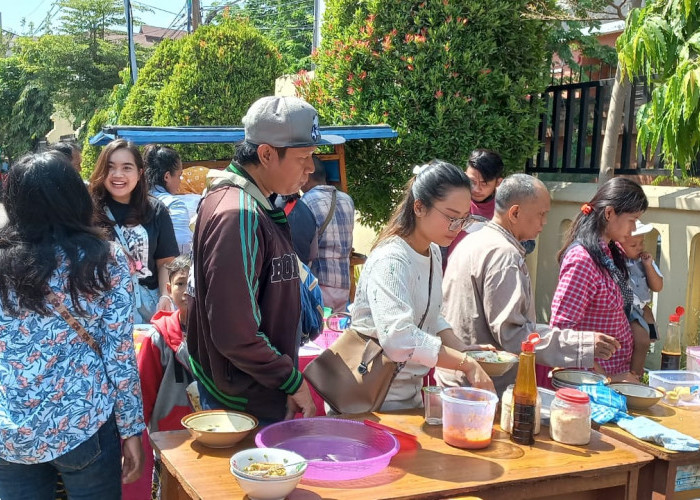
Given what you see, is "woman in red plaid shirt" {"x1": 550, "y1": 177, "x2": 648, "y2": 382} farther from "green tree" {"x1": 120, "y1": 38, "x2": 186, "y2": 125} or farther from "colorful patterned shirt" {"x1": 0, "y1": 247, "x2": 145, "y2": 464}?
"green tree" {"x1": 120, "y1": 38, "x2": 186, "y2": 125}

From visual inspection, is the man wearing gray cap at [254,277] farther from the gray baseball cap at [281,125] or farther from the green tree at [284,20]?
the green tree at [284,20]

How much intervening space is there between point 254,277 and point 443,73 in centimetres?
512

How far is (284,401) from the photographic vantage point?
105 inches

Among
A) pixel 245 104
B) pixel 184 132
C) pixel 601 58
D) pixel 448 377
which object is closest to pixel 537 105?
pixel 601 58

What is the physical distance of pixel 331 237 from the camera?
5.18 meters

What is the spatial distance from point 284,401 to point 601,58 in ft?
24.3

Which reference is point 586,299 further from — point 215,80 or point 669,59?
point 215,80

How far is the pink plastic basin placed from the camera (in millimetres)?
2467

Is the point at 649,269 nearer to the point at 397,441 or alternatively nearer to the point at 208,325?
the point at 397,441

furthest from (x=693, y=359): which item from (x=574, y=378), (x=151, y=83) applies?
(x=151, y=83)

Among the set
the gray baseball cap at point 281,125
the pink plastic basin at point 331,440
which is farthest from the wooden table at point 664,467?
the gray baseball cap at point 281,125

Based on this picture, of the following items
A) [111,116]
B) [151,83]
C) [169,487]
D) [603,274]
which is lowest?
[169,487]

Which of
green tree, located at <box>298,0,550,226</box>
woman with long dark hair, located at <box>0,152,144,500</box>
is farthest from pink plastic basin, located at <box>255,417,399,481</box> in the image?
green tree, located at <box>298,0,550,226</box>

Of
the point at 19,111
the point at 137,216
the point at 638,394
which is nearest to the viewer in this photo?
the point at 638,394
